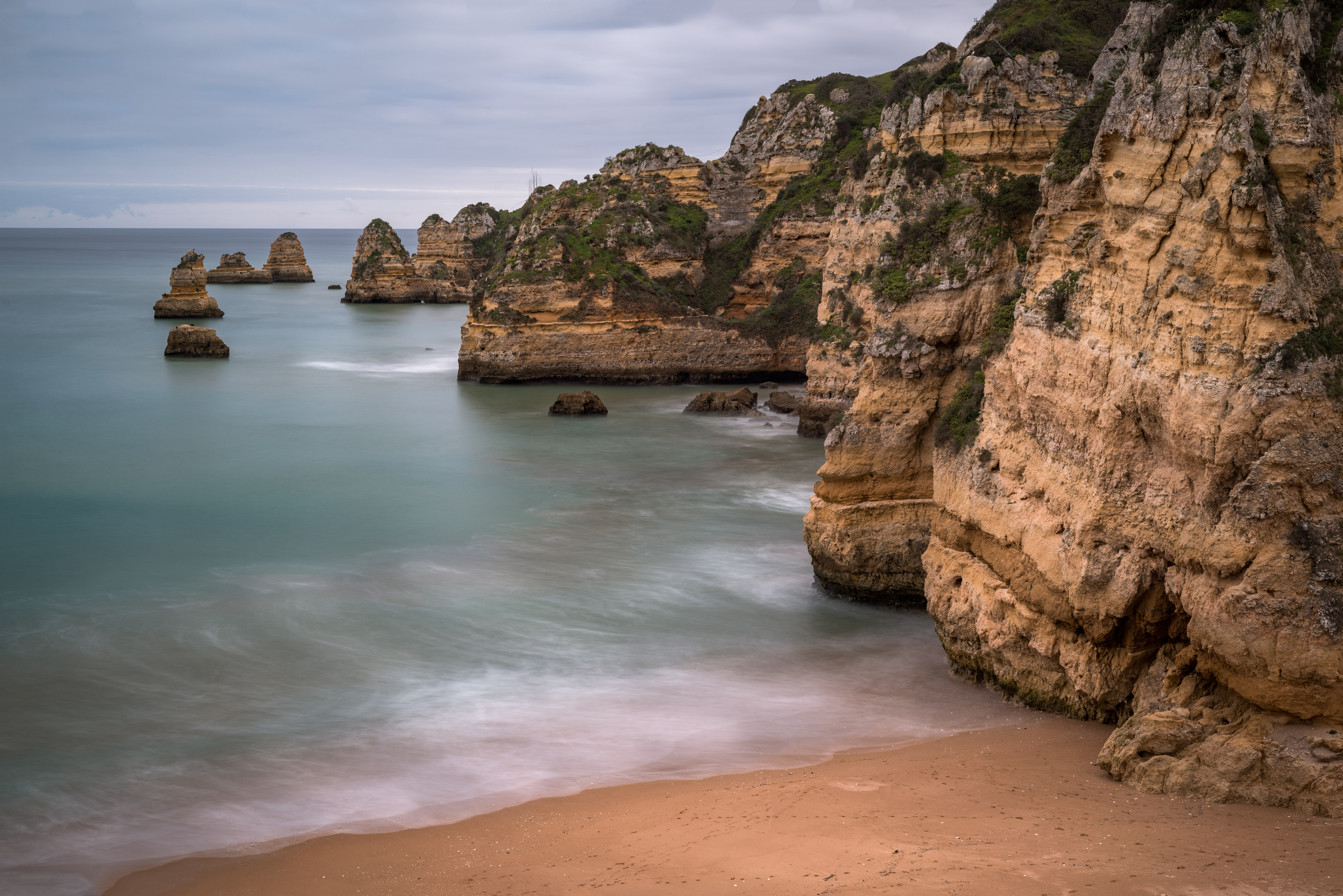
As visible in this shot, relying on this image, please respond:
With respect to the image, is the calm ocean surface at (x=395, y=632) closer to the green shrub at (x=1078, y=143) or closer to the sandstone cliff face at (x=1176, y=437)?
the sandstone cliff face at (x=1176, y=437)

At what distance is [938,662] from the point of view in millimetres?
14789

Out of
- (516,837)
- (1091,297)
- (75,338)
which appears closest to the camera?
(516,837)

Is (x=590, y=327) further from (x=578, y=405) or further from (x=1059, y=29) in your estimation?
(x=1059, y=29)

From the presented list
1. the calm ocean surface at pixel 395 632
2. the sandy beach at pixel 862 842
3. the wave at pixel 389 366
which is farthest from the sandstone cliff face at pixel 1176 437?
the wave at pixel 389 366

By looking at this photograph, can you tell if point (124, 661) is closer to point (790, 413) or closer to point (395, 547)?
point (395, 547)

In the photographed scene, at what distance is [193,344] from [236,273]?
61.8 metres

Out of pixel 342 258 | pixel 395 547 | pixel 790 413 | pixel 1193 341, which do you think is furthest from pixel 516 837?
pixel 342 258

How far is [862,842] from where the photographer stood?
8820 millimetres

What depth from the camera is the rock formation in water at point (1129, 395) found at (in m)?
8.79

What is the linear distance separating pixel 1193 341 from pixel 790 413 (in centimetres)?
2896

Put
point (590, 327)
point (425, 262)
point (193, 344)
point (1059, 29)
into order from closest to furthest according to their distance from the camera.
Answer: point (1059, 29)
point (590, 327)
point (193, 344)
point (425, 262)

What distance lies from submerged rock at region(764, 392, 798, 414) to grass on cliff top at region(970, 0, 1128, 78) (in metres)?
18.2

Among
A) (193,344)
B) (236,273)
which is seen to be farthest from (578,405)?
(236,273)

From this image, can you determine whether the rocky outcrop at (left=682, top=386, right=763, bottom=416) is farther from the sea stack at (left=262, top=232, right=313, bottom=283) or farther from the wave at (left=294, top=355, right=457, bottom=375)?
the sea stack at (left=262, top=232, right=313, bottom=283)
